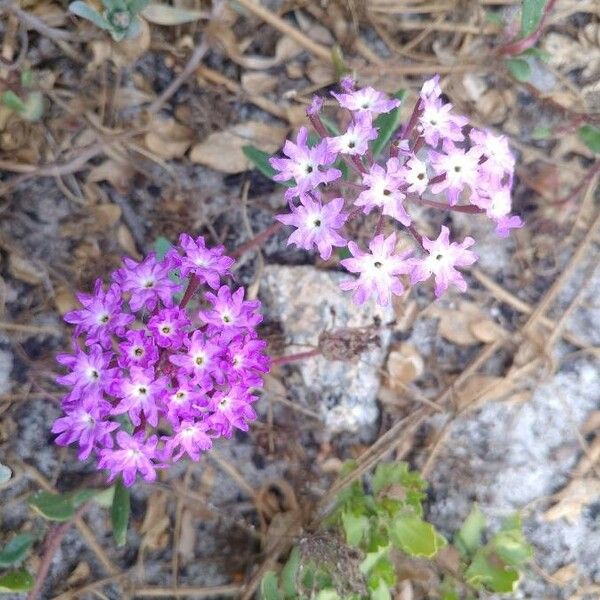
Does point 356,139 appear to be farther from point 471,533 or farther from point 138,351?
point 471,533

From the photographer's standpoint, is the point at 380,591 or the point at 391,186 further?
the point at 380,591

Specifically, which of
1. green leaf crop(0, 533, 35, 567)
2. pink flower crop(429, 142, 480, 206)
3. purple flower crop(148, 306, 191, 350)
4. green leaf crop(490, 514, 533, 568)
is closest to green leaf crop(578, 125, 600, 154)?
pink flower crop(429, 142, 480, 206)

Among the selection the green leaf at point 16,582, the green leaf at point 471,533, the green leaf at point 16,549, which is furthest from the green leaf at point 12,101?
the green leaf at point 471,533

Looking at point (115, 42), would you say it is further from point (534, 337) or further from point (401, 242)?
point (534, 337)

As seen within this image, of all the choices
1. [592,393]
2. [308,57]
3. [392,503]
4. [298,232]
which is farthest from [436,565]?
[308,57]

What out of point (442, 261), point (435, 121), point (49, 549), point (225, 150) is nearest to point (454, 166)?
point (435, 121)
